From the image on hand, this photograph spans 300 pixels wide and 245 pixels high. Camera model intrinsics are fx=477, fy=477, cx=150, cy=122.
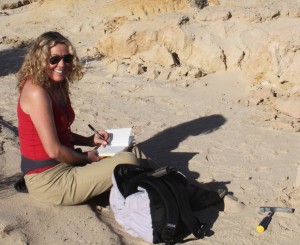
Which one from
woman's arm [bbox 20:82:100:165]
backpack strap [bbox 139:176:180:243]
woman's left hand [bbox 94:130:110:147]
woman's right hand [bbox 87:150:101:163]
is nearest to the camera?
backpack strap [bbox 139:176:180:243]

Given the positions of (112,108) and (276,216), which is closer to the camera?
(276,216)

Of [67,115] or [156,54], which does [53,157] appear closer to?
[67,115]

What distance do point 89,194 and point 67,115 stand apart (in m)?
0.60

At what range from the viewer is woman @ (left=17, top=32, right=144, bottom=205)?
10.7 ft

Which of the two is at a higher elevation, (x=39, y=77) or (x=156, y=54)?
(x=39, y=77)

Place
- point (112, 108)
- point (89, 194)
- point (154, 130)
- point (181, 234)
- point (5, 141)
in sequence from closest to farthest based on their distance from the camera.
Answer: point (181, 234) → point (89, 194) → point (5, 141) → point (154, 130) → point (112, 108)

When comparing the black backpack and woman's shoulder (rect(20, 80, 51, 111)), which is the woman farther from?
the black backpack

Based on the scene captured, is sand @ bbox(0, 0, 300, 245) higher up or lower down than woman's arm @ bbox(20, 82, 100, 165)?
lower down

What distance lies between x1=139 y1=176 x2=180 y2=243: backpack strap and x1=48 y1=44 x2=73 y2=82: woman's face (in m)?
1.02

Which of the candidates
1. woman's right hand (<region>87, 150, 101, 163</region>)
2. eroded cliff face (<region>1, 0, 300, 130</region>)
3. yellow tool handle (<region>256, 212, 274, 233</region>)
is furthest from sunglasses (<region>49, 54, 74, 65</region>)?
eroded cliff face (<region>1, 0, 300, 130</region>)

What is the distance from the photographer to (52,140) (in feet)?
10.6

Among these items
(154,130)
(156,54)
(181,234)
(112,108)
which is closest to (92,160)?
(181,234)

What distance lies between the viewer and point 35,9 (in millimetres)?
14844

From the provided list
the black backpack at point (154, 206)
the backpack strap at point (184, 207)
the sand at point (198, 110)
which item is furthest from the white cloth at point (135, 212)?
the backpack strap at point (184, 207)
